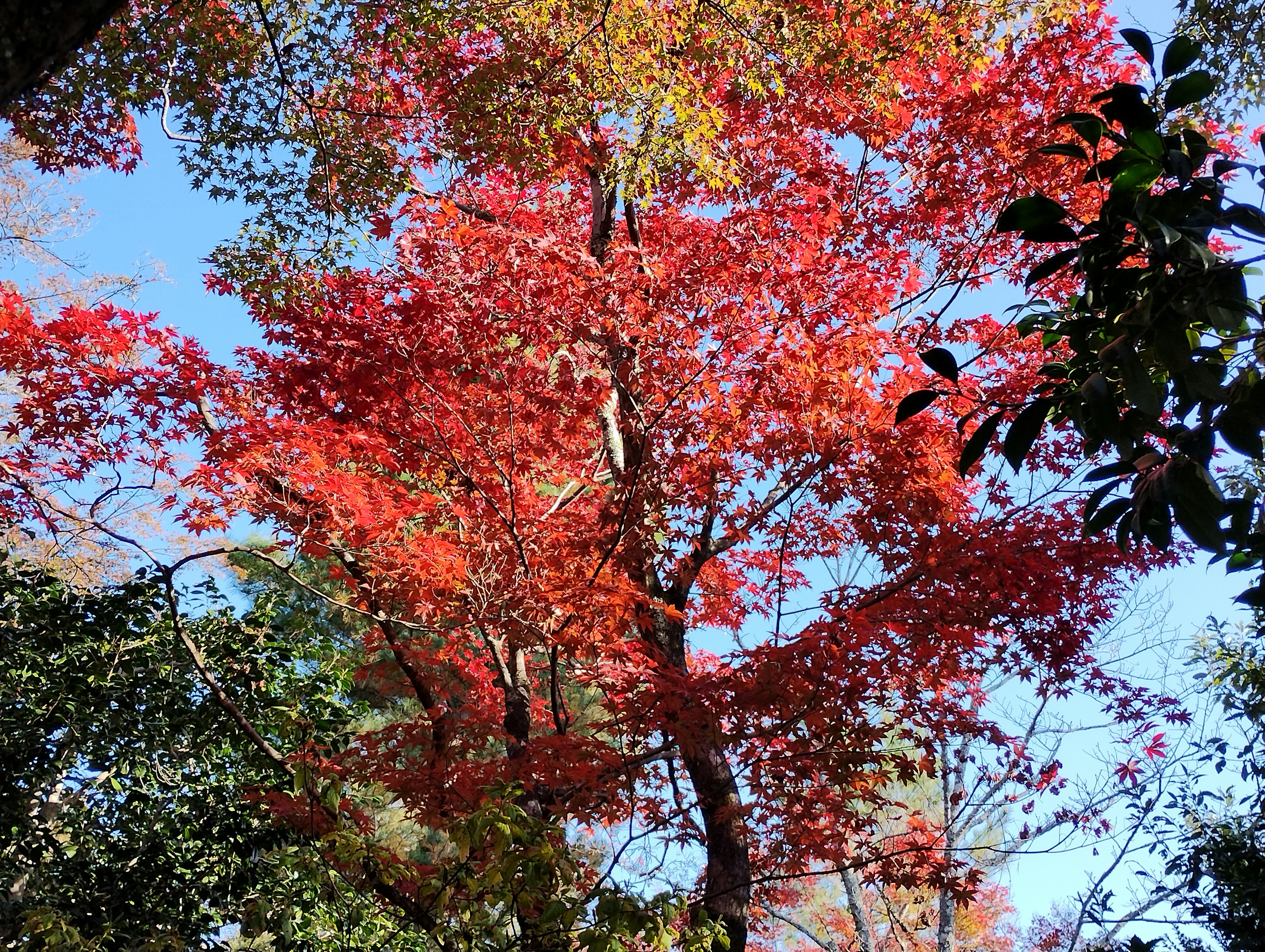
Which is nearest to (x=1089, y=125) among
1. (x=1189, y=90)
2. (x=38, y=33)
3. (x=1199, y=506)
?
(x=1189, y=90)

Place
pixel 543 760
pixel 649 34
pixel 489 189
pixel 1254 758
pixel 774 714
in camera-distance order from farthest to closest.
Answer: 1. pixel 489 189
2. pixel 1254 758
3. pixel 649 34
4. pixel 543 760
5. pixel 774 714

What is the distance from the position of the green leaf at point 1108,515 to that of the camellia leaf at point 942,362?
21.6 inches

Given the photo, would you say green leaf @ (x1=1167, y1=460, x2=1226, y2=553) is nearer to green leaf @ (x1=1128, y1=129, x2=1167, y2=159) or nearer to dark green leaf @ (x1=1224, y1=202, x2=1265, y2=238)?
dark green leaf @ (x1=1224, y1=202, x2=1265, y2=238)

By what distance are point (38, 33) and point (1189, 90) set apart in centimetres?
204

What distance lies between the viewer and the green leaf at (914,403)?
181 cm

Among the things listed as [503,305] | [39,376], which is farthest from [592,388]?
[39,376]

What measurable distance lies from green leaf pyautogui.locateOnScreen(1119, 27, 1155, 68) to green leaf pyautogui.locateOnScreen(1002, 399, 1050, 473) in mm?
655

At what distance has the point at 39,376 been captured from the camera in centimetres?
539

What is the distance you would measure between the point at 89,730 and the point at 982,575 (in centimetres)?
552

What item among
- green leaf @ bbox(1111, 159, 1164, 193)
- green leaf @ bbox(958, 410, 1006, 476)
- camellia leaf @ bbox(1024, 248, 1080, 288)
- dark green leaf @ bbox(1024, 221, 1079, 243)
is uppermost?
green leaf @ bbox(1111, 159, 1164, 193)

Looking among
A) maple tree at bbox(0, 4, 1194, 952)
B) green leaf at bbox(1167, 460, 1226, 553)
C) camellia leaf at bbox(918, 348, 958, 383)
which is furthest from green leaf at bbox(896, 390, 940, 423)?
maple tree at bbox(0, 4, 1194, 952)

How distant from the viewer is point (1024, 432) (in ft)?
5.74

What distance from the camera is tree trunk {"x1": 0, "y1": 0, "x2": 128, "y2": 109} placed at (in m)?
1.45

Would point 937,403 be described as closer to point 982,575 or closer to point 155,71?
point 982,575
